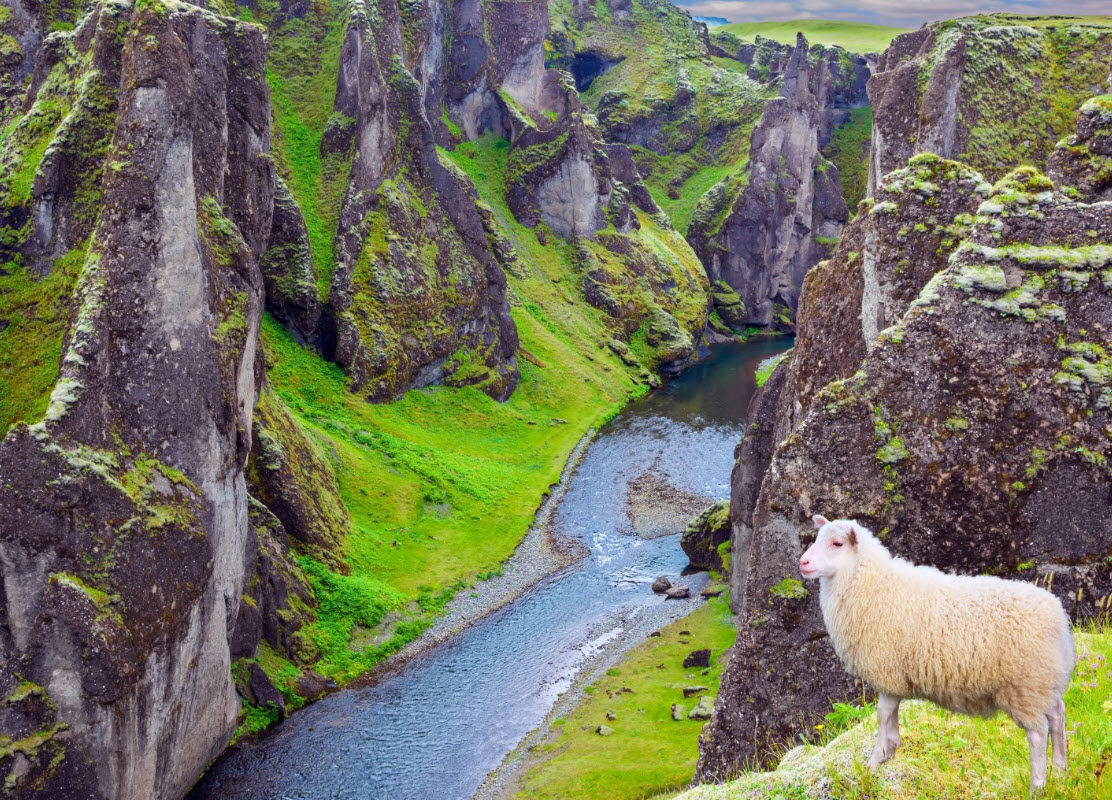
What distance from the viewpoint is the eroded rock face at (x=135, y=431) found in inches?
1305

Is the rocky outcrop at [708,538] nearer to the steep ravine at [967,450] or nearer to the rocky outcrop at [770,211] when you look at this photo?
the steep ravine at [967,450]

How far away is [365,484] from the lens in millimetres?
74062

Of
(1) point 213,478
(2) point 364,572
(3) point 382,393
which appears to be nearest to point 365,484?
(2) point 364,572

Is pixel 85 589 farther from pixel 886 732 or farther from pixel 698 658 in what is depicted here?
pixel 698 658

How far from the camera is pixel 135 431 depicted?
39.7 meters

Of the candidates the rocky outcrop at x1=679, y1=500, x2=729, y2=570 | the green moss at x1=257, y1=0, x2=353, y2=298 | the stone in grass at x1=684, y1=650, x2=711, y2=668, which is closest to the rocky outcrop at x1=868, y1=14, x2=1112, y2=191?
the rocky outcrop at x1=679, y1=500, x2=729, y2=570

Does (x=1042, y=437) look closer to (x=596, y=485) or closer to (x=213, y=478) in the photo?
(x=213, y=478)

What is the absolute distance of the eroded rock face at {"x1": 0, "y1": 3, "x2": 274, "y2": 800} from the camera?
1305 inches

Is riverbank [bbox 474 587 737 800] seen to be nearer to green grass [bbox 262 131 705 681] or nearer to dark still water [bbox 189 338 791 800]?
dark still water [bbox 189 338 791 800]

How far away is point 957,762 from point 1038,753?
1.29m

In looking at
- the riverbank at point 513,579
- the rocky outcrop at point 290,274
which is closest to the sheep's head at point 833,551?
the riverbank at point 513,579

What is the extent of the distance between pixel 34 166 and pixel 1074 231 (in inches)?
1794

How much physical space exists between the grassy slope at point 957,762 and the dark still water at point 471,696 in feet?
108

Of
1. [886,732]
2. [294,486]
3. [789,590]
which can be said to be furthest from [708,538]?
[886,732]
